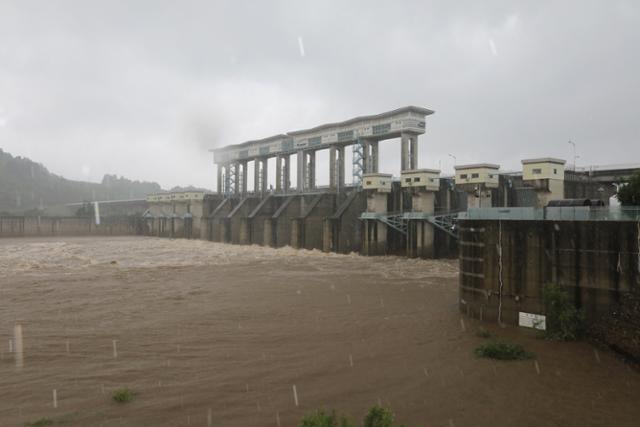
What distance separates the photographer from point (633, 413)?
8.46m

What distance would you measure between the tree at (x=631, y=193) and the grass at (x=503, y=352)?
7.76 meters

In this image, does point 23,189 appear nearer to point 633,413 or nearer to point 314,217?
point 314,217

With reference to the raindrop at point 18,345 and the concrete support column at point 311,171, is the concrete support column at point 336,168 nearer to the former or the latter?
the concrete support column at point 311,171

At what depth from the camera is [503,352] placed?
11.5 m

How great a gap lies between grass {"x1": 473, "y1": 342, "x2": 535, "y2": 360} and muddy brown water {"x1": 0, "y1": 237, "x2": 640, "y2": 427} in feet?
0.97

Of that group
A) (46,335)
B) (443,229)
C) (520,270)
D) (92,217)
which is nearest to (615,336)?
(520,270)

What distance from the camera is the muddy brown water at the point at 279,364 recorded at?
27.6ft

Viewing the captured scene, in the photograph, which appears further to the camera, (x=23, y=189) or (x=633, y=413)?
(x=23, y=189)

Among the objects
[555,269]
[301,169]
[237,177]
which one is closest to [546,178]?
Result: [555,269]

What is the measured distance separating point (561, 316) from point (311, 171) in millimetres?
42349

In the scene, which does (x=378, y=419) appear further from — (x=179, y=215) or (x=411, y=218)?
(x=179, y=215)

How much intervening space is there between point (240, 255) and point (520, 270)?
2868cm

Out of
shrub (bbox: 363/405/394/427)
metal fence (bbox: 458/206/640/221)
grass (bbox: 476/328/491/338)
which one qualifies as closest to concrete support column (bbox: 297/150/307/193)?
metal fence (bbox: 458/206/640/221)

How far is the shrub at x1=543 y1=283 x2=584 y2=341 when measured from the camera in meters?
12.4
